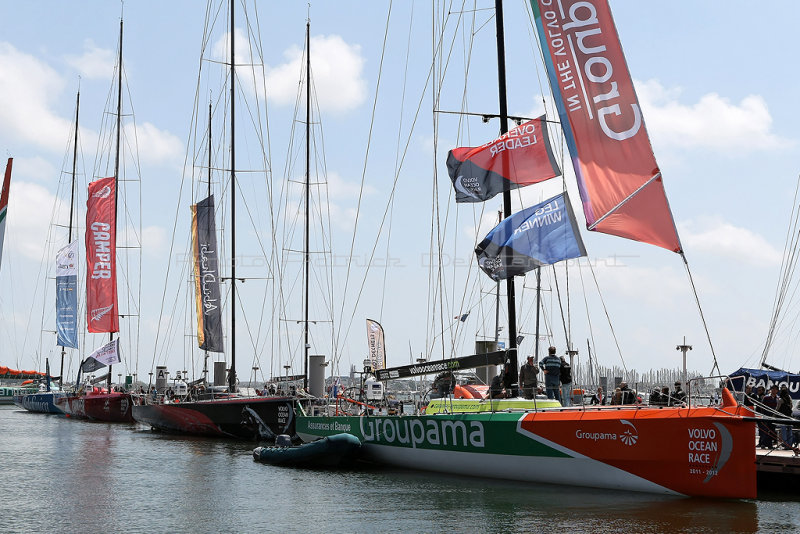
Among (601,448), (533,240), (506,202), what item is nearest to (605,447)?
(601,448)

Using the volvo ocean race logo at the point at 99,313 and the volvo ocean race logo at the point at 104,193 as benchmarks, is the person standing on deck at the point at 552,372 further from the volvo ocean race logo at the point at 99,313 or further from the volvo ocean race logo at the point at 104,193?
the volvo ocean race logo at the point at 104,193

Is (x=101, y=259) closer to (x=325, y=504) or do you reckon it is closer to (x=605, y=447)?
(x=325, y=504)

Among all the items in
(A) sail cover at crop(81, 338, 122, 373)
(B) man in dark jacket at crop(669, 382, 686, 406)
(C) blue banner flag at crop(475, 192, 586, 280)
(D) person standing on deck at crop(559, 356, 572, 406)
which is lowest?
(B) man in dark jacket at crop(669, 382, 686, 406)

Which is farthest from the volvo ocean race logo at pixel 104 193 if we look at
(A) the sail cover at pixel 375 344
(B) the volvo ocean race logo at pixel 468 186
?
(B) the volvo ocean race logo at pixel 468 186

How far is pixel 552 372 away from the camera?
20516mm

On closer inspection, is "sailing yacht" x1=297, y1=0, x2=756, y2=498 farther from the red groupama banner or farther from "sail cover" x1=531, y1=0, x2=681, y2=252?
the red groupama banner

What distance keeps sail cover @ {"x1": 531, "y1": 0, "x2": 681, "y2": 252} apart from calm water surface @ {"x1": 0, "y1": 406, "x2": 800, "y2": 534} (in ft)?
15.9

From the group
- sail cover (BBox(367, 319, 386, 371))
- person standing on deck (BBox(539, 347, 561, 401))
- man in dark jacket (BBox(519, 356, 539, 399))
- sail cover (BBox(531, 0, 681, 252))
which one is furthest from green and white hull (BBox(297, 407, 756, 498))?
sail cover (BBox(367, 319, 386, 371))

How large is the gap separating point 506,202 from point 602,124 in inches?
200

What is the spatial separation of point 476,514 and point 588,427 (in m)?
3.14

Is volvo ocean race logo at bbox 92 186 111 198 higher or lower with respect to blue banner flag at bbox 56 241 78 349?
higher

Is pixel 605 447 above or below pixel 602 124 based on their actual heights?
below

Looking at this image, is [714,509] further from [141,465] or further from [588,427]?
[141,465]

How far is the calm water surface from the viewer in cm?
1452
